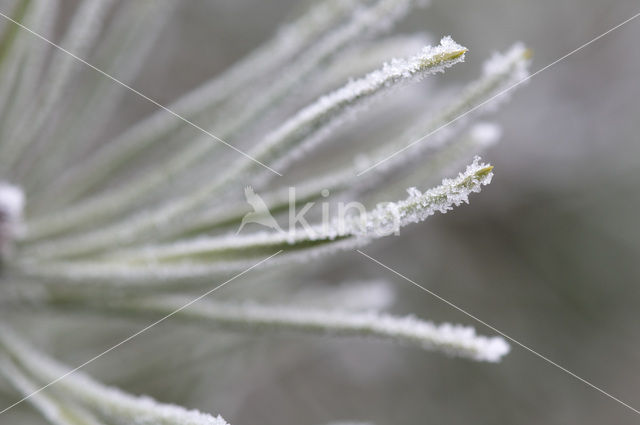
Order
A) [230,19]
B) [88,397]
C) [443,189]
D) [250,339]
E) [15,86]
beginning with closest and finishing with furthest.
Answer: [443,189] → [88,397] → [15,86] → [250,339] → [230,19]

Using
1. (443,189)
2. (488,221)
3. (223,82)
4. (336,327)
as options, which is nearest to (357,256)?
(488,221)

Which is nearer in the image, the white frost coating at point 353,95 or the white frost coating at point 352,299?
the white frost coating at point 353,95

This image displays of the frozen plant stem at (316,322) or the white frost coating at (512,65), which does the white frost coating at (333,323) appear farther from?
the white frost coating at (512,65)

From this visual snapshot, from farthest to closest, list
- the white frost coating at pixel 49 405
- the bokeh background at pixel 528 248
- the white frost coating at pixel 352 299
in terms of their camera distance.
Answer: the bokeh background at pixel 528 248 < the white frost coating at pixel 352 299 < the white frost coating at pixel 49 405

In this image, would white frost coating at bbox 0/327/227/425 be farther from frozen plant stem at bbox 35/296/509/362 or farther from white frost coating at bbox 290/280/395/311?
white frost coating at bbox 290/280/395/311

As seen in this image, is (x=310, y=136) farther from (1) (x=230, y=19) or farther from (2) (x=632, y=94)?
(1) (x=230, y=19)

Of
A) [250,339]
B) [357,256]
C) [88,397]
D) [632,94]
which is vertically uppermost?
[632,94]

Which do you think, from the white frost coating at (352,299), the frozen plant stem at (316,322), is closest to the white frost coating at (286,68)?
the frozen plant stem at (316,322)
